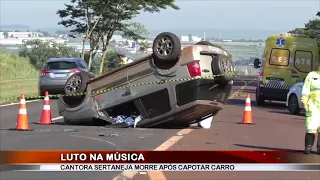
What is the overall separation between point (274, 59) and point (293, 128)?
8.34 m

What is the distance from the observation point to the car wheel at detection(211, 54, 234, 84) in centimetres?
1270

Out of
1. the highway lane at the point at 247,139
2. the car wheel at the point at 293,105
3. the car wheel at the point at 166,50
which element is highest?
the car wheel at the point at 166,50

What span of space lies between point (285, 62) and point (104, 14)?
76.4 feet

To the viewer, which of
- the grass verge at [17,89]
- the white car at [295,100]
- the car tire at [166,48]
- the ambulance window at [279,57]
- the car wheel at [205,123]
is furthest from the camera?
the grass verge at [17,89]

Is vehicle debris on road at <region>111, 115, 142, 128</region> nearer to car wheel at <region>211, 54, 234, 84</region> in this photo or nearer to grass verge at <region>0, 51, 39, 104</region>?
car wheel at <region>211, 54, 234, 84</region>

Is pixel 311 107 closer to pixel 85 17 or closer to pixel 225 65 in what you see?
pixel 225 65

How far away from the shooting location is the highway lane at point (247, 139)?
8629mm

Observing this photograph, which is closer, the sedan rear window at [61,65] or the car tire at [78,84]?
the car tire at [78,84]

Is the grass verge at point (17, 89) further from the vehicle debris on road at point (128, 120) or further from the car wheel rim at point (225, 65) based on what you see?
the car wheel rim at point (225, 65)

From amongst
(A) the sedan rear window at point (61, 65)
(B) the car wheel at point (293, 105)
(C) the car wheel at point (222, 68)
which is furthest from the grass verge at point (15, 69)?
(C) the car wheel at point (222, 68)

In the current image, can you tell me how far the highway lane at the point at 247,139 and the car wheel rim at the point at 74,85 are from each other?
2.79 m

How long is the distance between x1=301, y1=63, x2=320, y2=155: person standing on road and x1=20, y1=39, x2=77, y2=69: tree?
41.8 metres

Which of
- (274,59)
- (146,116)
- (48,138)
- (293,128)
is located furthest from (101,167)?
(274,59)

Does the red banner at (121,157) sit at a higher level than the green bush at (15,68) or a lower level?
higher
